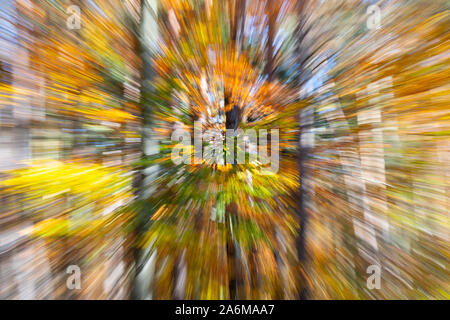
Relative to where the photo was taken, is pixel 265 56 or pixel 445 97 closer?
pixel 445 97

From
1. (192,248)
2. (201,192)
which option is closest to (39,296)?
(192,248)

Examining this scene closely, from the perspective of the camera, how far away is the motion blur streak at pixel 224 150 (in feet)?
1.67

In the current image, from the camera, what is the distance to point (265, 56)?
2.34 feet

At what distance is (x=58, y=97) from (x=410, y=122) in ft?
4.34

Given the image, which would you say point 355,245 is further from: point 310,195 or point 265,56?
point 265,56

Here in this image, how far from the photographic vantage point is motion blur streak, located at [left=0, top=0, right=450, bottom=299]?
0.51 meters

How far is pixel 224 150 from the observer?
0.75 meters

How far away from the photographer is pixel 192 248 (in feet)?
2.20

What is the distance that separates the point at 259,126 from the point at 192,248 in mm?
688

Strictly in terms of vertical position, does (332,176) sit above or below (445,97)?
below
